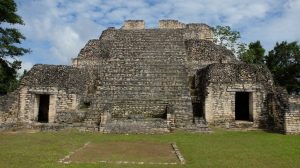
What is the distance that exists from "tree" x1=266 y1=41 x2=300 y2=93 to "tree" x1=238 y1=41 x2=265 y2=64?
639 millimetres

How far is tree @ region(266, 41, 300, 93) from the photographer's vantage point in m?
30.0

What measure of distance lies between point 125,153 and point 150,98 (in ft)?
21.1

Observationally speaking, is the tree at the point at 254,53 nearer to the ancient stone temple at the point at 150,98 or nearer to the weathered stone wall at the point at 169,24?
the weathered stone wall at the point at 169,24

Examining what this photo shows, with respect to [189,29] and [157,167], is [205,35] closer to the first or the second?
[189,29]

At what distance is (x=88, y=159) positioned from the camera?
8.78 m

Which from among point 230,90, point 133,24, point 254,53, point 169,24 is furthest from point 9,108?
point 254,53

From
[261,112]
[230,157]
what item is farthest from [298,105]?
[230,157]

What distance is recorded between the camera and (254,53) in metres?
31.5

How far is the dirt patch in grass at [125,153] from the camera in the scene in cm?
880

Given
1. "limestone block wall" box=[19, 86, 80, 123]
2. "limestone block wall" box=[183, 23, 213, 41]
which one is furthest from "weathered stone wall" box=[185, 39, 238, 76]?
"limestone block wall" box=[19, 86, 80, 123]

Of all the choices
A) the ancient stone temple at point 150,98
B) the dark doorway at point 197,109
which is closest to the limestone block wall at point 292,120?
the ancient stone temple at point 150,98

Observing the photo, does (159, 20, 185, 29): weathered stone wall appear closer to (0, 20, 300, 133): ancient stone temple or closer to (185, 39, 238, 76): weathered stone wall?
(185, 39, 238, 76): weathered stone wall

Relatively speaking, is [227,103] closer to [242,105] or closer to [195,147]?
[242,105]

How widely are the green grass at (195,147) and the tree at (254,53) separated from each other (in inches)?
587
